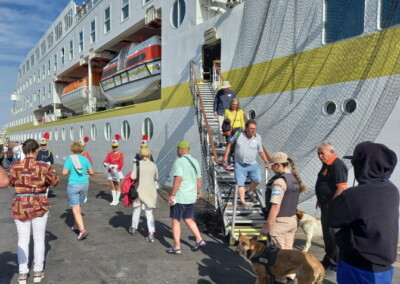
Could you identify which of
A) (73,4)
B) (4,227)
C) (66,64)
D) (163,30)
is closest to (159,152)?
(163,30)

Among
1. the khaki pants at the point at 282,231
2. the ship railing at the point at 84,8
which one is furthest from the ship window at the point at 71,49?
the khaki pants at the point at 282,231

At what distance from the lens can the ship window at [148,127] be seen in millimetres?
12817

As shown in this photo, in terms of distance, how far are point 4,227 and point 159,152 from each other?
6.41m

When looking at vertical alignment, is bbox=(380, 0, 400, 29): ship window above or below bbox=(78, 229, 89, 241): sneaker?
above

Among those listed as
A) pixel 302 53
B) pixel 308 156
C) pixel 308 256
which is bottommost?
pixel 308 256

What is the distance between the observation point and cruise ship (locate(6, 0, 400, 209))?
5957mm

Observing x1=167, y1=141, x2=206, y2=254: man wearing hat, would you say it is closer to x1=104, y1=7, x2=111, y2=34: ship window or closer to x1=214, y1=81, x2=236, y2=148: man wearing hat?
x1=214, y1=81, x2=236, y2=148: man wearing hat

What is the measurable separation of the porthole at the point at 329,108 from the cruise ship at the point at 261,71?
0.02m

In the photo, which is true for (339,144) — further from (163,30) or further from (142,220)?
(163,30)

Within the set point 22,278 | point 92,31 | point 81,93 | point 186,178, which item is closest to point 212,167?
point 186,178

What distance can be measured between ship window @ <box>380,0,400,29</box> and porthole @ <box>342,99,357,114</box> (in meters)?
1.48

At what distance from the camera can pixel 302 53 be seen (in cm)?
717

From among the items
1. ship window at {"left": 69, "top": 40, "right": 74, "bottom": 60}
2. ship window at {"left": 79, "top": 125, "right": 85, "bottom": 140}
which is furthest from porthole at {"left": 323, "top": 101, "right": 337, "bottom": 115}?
ship window at {"left": 69, "top": 40, "right": 74, "bottom": 60}

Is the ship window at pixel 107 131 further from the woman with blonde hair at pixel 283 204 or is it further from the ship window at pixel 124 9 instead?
the woman with blonde hair at pixel 283 204
